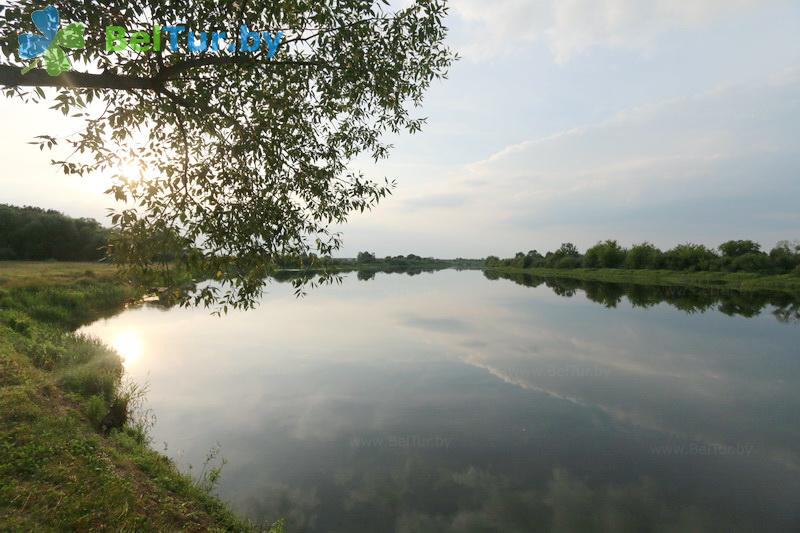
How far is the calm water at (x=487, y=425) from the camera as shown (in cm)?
852

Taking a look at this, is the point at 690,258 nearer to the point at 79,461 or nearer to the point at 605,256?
the point at 605,256

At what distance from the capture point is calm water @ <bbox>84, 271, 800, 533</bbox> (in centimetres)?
852

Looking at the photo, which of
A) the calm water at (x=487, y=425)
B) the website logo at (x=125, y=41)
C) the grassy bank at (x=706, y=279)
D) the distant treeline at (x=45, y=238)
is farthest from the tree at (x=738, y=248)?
the distant treeline at (x=45, y=238)

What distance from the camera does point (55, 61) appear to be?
5426 mm

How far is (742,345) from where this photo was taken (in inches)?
968

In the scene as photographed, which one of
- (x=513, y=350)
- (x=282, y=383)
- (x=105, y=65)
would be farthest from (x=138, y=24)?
(x=513, y=350)

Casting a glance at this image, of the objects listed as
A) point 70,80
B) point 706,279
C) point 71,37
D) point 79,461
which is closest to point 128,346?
point 79,461

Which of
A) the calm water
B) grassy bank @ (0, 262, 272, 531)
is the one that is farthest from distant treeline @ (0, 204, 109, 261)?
grassy bank @ (0, 262, 272, 531)

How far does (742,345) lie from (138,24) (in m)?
33.6

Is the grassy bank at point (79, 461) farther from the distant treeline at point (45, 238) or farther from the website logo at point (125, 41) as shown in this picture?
the distant treeline at point (45, 238)

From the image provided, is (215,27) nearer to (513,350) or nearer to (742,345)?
(513,350)

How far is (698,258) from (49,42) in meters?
114

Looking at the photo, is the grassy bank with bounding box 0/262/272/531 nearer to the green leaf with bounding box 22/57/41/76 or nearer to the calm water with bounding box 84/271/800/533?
the calm water with bounding box 84/271/800/533

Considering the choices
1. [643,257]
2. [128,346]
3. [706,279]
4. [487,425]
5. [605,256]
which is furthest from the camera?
[605,256]
